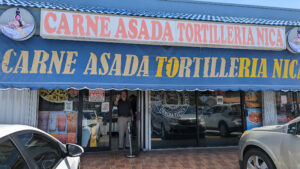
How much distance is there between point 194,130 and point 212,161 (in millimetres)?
1684

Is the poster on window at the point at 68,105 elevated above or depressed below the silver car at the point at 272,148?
above

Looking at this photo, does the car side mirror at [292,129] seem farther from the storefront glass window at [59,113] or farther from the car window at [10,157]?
the storefront glass window at [59,113]

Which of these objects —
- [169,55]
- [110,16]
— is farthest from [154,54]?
[110,16]

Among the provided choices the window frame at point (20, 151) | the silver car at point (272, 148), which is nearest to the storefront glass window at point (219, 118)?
the silver car at point (272, 148)

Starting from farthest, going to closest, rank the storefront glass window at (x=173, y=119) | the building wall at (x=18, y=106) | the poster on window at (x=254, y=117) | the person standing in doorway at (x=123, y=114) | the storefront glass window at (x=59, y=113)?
the poster on window at (x=254, y=117) → the storefront glass window at (x=173, y=119) → the person standing in doorway at (x=123, y=114) → the storefront glass window at (x=59, y=113) → the building wall at (x=18, y=106)

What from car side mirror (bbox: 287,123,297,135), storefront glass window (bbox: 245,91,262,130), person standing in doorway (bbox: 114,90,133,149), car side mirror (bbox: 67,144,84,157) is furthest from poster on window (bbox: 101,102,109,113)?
car side mirror (bbox: 287,123,297,135)

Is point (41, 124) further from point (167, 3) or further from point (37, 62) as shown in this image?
point (167, 3)

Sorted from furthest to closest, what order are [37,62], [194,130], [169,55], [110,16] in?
[194,130] < [169,55] < [110,16] < [37,62]

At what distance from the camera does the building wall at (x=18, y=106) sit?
5.88 meters

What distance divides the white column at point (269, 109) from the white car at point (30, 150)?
23.2 ft

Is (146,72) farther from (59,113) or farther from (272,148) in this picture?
(272,148)

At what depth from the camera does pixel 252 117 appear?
25.6ft

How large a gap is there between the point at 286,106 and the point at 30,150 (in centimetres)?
859

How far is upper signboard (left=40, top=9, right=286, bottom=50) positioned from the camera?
5309mm
